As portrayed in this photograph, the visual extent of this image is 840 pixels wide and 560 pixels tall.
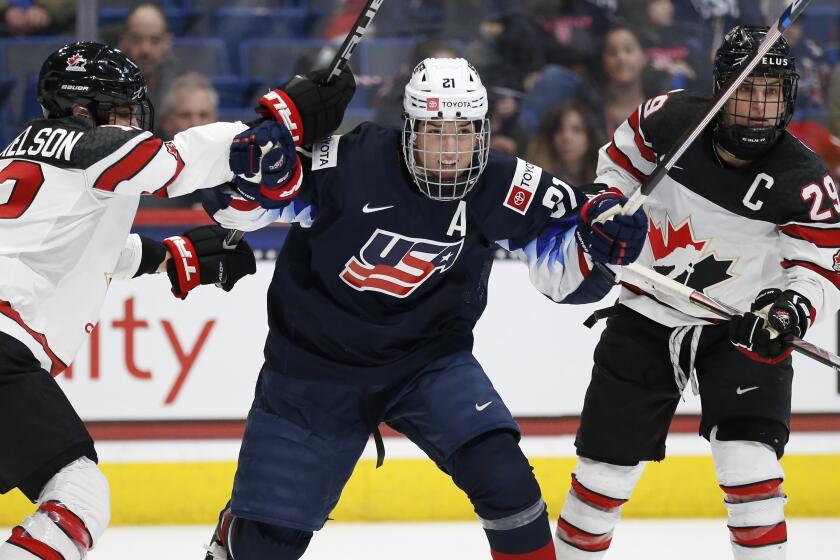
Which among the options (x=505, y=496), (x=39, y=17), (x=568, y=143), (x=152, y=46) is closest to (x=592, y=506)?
(x=505, y=496)

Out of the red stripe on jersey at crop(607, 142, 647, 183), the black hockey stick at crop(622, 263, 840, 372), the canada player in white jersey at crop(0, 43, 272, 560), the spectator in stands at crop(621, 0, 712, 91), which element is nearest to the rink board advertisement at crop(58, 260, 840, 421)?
the spectator in stands at crop(621, 0, 712, 91)

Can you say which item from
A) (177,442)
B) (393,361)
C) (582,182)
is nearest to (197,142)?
(393,361)

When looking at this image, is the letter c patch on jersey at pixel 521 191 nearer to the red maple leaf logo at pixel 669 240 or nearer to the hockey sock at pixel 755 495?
the red maple leaf logo at pixel 669 240

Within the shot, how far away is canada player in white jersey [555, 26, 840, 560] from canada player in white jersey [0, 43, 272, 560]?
1025 millimetres

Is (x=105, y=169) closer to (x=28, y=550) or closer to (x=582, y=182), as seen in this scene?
(x=28, y=550)

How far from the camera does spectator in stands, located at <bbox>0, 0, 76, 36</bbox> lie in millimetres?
4191

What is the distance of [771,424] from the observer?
288 cm

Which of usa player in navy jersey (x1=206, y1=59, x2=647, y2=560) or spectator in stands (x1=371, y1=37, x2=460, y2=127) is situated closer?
usa player in navy jersey (x1=206, y1=59, x2=647, y2=560)

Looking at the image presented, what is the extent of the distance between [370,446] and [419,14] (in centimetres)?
144

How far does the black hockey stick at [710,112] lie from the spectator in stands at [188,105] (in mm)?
1961

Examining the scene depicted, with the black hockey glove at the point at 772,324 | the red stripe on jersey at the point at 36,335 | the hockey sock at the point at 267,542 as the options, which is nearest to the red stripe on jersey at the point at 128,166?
the red stripe on jersey at the point at 36,335

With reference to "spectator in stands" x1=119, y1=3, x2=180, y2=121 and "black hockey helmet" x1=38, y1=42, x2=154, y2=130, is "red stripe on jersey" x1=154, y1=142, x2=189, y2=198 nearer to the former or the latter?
"black hockey helmet" x1=38, y1=42, x2=154, y2=130

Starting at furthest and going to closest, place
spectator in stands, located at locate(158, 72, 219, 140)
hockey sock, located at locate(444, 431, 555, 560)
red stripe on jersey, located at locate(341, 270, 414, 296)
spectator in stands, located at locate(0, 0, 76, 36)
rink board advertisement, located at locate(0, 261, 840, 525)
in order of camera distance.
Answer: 1. spectator in stands, located at locate(158, 72, 219, 140)
2. spectator in stands, located at locate(0, 0, 76, 36)
3. rink board advertisement, located at locate(0, 261, 840, 525)
4. red stripe on jersey, located at locate(341, 270, 414, 296)
5. hockey sock, located at locate(444, 431, 555, 560)

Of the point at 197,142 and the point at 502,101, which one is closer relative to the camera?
the point at 197,142
